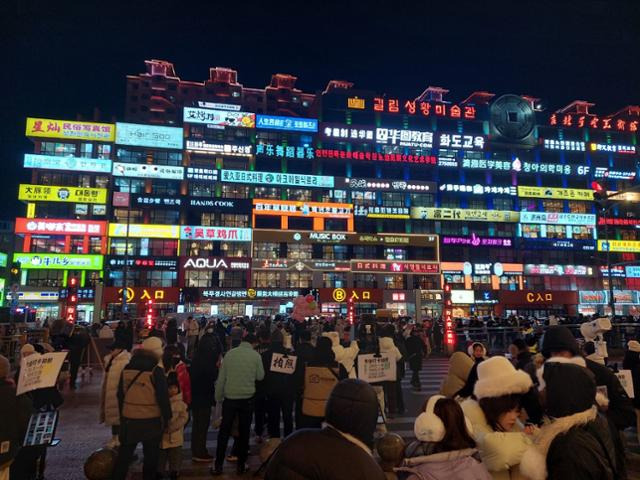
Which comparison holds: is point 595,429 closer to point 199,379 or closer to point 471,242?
point 199,379

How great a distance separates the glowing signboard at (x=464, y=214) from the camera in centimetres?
6259

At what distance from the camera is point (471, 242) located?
62125 mm

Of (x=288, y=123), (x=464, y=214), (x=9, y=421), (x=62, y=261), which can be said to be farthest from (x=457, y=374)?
(x=288, y=123)

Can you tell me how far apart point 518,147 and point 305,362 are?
73.4 m

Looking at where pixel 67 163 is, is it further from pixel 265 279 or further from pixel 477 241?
pixel 477 241

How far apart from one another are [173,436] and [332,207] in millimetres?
53852

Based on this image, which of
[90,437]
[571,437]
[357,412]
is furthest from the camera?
[90,437]

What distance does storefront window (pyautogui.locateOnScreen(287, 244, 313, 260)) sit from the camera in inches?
2249

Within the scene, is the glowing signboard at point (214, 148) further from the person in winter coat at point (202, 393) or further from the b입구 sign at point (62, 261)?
the person in winter coat at point (202, 393)

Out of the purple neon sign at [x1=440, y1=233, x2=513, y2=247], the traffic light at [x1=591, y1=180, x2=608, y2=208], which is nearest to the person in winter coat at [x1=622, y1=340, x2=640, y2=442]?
the traffic light at [x1=591, y1=180, x2=608, y2=208]

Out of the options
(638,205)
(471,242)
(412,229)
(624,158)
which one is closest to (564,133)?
(624,158)

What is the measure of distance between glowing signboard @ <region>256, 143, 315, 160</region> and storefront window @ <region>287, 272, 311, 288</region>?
1691 cm

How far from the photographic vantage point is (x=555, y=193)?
67812 mm

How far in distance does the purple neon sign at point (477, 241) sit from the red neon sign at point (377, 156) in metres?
11.9
